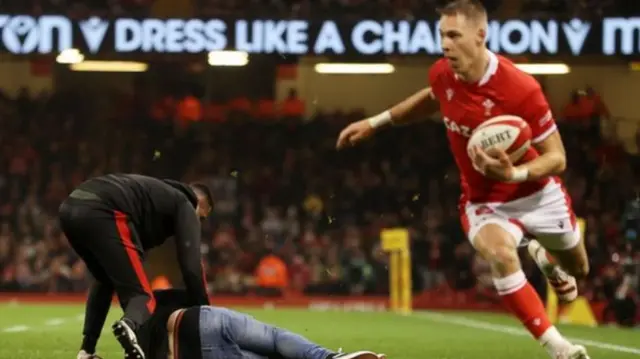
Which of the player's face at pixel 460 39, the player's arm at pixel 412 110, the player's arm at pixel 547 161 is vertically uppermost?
the player's face at pixel 460 39

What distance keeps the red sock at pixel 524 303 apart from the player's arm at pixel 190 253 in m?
1.62

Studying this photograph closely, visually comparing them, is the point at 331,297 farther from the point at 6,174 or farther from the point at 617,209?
the point at 6,174

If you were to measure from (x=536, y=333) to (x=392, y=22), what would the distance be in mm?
16035

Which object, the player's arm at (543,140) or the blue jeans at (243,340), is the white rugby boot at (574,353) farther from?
the blue jeans at (243,340)

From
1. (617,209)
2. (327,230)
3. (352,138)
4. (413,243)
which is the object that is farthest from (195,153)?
(352,138)

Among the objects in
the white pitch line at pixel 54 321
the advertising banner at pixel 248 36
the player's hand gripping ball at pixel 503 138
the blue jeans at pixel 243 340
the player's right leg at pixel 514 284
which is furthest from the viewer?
the advertising banner at pixel 248 36

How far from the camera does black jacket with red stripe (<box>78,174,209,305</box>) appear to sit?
23.5 feet

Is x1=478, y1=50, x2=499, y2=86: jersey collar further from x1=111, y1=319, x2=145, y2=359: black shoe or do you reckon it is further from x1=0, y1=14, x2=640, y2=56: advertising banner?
x1=0, y1=14, x2=640, y2=56: advertising banner

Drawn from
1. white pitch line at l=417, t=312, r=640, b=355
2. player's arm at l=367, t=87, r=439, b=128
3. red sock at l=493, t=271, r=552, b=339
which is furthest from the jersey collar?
white pitch line at l=417, t=312, r=640, b=355


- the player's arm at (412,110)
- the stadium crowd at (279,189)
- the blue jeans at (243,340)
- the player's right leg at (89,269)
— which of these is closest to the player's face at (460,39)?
the player's arm at (412,110)

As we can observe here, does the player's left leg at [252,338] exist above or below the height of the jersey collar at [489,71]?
below

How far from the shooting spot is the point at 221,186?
26.3 metres

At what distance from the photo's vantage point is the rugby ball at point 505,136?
24.1 feet

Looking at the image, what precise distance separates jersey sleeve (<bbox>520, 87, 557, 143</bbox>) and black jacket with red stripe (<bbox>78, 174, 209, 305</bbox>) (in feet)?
6.42
